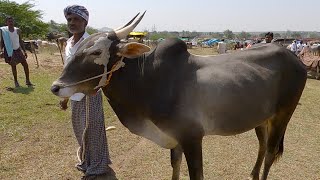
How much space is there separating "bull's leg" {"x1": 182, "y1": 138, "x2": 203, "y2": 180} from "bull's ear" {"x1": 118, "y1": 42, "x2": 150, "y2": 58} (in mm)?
878

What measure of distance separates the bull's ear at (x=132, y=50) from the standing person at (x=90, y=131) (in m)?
1.02

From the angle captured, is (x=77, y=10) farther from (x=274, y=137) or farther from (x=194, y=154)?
(x=274, y=137)

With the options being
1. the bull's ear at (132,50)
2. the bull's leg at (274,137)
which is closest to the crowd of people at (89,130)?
the bull's ear at (132,50)

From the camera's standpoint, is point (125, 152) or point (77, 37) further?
point (125, 152)

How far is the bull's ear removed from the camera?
296 centimetres

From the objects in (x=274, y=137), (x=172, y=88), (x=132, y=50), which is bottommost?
(x=274, y=137)

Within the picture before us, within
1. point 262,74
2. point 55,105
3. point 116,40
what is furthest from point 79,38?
point 55,105

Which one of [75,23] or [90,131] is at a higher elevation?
[75,23]

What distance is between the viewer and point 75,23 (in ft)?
12.2

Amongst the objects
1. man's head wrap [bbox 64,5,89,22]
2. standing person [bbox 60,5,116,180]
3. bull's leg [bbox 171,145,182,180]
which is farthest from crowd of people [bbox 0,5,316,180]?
bull's leg [bbox 171,145,182,180]

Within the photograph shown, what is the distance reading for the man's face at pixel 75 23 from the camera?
12.0ft

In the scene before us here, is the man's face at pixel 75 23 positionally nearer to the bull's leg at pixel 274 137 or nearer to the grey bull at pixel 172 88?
the grey bull at pixel 172 88

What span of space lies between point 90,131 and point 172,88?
148 cm

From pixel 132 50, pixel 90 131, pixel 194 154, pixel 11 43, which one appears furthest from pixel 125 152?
pixel 11 43
